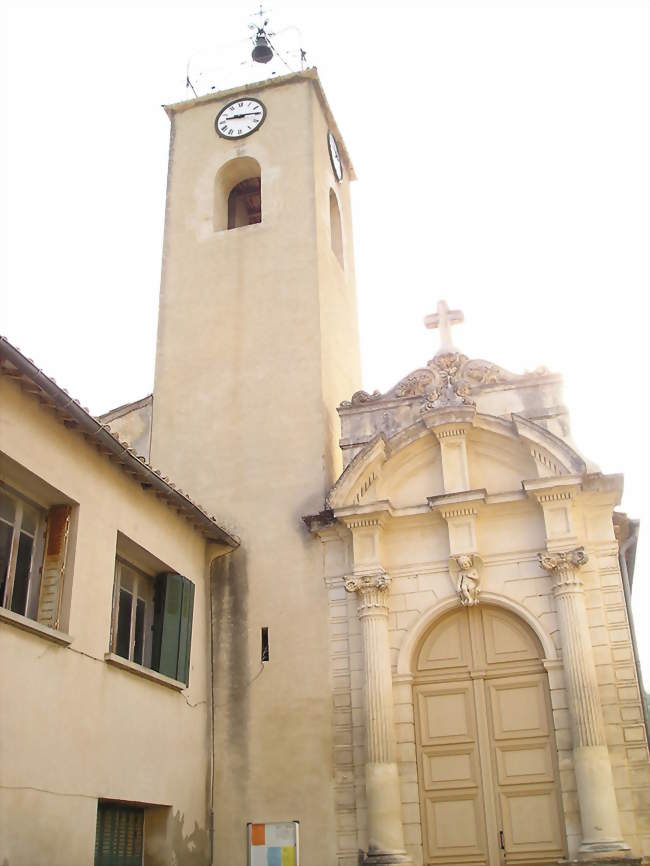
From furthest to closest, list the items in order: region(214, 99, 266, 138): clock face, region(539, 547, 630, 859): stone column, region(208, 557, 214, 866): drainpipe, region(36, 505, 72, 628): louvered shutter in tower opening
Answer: region(214, 99, 266, 138): clock face
region(208, 557, 214, 866): drainpipe
region(539, 547, 630, 859): stone column
region(36, 505, 72, 628): louvered shutter in tower opening

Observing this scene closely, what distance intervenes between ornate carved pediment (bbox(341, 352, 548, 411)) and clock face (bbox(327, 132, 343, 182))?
7.10m

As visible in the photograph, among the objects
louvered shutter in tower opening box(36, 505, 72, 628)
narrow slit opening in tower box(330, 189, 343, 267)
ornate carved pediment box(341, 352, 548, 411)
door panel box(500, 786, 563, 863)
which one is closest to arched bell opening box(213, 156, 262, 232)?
narrow slit opening in tower box(330, 189, 343, 267)

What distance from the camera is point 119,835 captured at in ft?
40.6

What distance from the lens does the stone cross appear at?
A: 55.0ft

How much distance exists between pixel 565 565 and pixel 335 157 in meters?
11.6

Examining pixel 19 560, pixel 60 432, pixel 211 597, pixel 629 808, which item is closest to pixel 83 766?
pixel 19 560

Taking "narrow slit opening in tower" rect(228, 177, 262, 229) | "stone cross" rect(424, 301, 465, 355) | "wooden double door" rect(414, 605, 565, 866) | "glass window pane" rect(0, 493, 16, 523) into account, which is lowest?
"wooden double door" rect(414, 605, 565, 866)

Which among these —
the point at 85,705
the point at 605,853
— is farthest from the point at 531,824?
the point at 85,705

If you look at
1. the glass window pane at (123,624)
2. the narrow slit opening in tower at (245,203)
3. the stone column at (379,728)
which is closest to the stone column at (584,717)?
the stone column at (379,728)

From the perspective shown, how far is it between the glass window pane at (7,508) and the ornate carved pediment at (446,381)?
662 centimetres

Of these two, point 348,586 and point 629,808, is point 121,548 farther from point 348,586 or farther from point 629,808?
point 629,808

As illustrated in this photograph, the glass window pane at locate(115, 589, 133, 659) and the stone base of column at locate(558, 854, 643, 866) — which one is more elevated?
the glass window pane at locate(115, 589, 133, 659)

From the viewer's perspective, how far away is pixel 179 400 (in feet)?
58.7

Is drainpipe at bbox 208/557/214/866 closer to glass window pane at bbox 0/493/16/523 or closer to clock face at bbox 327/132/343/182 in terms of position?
glass window pane at bbox 0/493/16/523
